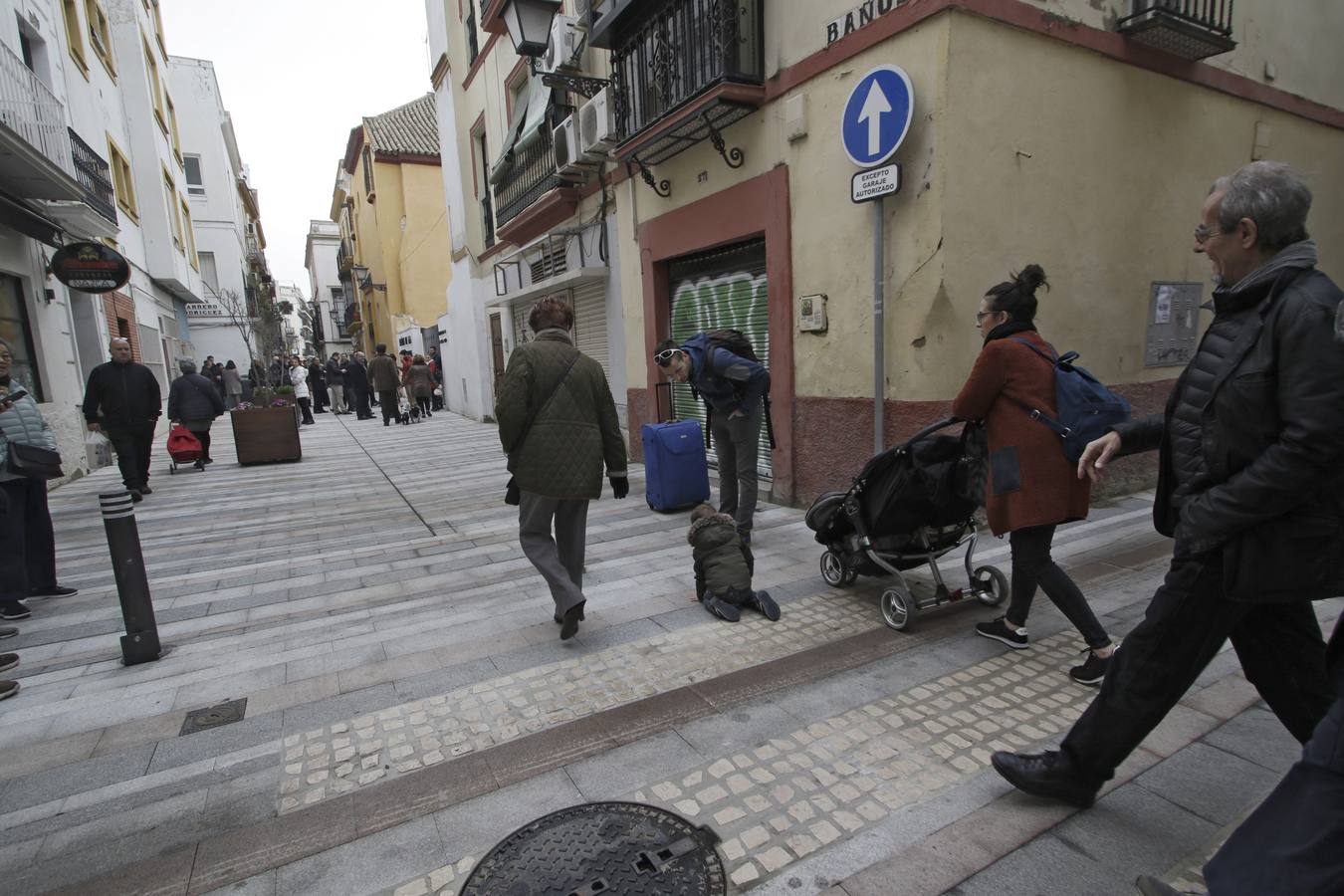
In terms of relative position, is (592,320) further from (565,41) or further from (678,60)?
(678,60)

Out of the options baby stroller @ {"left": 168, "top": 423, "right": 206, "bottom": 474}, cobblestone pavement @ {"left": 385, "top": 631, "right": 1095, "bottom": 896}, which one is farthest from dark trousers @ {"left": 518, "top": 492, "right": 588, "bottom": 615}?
baby stroller @ {"left": 168, "top": 423, "right": 206, "bottom": 474}

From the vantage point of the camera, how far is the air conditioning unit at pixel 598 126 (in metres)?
8.54

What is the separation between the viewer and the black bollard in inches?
147

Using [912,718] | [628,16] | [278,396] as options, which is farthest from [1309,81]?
[278,396]

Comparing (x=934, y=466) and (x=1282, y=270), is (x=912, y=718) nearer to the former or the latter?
(x=934, y=466)

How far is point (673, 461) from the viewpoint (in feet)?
22.4

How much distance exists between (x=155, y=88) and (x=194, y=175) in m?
11.4

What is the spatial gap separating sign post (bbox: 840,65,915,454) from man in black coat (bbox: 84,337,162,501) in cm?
841

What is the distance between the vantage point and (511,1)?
31.1ft

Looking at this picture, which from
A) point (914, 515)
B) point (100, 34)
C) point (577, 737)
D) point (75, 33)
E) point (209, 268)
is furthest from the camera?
point (209, 268)

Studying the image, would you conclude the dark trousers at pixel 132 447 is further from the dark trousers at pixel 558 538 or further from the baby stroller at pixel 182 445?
the dark trousers at pixel 558 538

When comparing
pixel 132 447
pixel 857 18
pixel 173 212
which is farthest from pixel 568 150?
pixel 173 212

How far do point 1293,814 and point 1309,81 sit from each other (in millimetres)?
9897

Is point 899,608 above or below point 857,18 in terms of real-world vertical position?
below
